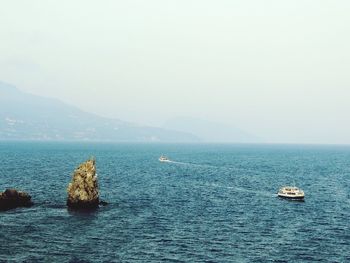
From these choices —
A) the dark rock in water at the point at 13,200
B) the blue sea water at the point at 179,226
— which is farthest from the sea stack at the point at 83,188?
the dark rock in water at the point at 13,200

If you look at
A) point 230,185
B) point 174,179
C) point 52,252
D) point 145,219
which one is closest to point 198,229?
point 145,219

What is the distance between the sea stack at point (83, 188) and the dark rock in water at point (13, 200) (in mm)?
10741

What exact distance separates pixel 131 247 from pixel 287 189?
71.5m

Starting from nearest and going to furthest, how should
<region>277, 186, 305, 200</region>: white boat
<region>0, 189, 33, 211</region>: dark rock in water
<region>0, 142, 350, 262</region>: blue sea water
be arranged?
1. <region>0, 142, 350, 262</region>: blue sea water
2. <region>0, 189, 33, 211</region>: dark rock in water
3. <region>277, 186, 305, 200</region>: white boat

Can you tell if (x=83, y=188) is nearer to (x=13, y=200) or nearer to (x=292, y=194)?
(x=13, y=200)

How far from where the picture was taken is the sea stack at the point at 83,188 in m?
108

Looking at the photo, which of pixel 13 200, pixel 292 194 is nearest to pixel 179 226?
pixel 13 200

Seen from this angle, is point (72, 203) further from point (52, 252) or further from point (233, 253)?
point (233, 253)

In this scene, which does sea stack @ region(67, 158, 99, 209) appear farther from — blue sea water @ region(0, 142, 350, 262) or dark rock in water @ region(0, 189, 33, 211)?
dark rock in water @ region(0, 189, 33, 211)

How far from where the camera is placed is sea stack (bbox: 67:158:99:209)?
108 meters

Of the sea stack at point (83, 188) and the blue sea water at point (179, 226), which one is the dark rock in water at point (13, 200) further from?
the sea stack at point (83, 188)

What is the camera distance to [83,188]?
109438 mm

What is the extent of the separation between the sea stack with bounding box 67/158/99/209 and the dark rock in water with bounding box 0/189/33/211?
10.7 m

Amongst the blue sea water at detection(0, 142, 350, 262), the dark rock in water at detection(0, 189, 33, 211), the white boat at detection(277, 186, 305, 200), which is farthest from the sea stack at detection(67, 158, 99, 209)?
the white boat at detection(277, 186, 305, 200)
